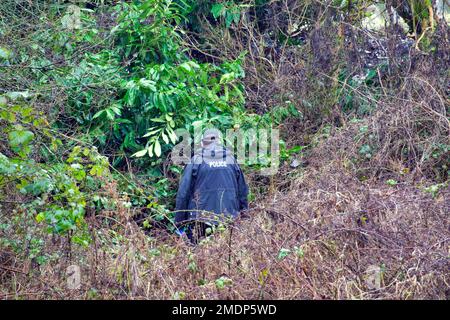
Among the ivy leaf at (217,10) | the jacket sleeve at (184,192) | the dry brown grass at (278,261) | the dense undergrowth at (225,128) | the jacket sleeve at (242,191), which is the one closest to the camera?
the dry brown grass at (278,261)

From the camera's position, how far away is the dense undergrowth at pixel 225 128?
550cm

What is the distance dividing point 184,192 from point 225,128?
2.09 meters

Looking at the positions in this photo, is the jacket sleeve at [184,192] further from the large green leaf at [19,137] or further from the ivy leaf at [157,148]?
the large green leaf at [19,137]

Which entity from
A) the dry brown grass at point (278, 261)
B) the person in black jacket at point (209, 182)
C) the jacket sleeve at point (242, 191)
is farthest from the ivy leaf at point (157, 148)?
the dry brown grass at point (278, 261)

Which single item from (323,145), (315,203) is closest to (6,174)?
(315,203)

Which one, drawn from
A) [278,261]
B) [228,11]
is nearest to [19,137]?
[278,261]

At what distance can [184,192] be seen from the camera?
767 cm

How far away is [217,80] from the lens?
10.3 metres

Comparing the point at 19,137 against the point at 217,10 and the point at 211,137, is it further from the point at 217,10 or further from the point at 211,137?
the point at 217,10

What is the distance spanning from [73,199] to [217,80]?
497 cm

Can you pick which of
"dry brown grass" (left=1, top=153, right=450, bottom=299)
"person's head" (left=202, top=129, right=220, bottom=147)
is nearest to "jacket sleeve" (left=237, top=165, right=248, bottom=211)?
"person's head" (left=202, top=129, right=220, bottom=147)

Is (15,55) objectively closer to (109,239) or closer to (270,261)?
(109,239)

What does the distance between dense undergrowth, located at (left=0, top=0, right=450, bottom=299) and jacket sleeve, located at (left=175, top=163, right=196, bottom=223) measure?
0.85 feet

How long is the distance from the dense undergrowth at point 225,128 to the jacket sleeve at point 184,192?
0.85 ft
